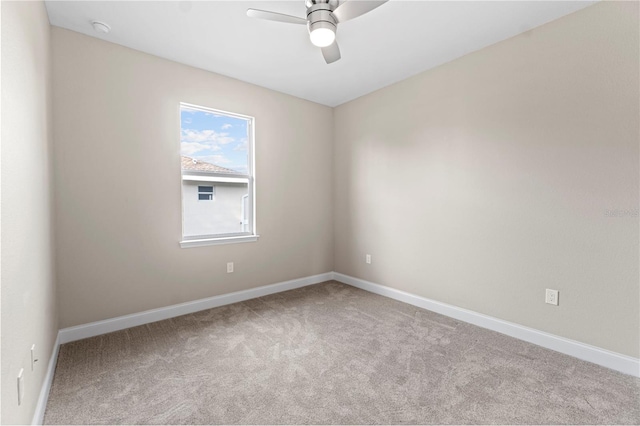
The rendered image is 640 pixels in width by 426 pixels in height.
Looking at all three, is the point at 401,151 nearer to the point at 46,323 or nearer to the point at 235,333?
the point at 235,333

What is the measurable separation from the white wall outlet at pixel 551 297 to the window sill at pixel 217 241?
2914 millimetres

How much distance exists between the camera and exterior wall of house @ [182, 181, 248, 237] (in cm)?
319

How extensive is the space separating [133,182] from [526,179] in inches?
138

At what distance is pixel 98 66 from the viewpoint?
8.39ft

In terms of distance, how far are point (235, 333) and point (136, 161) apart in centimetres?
184

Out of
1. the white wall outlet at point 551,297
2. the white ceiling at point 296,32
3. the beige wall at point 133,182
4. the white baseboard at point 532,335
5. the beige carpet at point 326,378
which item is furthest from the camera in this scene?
the beige wall at point 133,182

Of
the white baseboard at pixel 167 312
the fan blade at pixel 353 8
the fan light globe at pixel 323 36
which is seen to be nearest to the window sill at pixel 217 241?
the white baseboard at pixel 167 312

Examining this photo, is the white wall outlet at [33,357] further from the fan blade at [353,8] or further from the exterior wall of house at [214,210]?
the fan blade at [353,8]

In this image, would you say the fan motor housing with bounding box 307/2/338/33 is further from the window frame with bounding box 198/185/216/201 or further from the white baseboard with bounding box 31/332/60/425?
the white baseboard with bounding box 31/332/60/425

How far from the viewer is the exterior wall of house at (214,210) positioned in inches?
126

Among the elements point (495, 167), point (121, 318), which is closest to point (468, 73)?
point (495, 167)

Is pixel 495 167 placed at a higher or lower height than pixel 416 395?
higher

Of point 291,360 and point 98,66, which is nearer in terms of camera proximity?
point 291,360

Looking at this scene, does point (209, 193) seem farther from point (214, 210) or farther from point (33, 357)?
point (33, 357)
